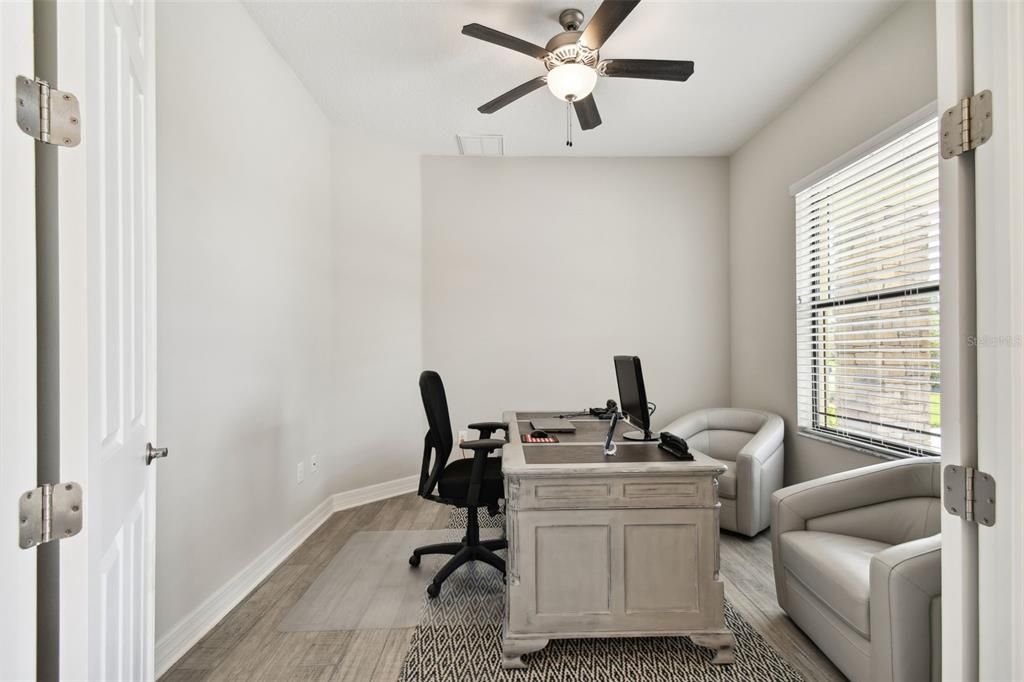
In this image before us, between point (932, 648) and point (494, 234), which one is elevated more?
point (494, 234)

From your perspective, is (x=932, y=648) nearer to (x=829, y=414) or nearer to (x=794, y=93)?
(x=829, y=414)

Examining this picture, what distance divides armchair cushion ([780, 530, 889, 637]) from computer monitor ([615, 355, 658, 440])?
0.75 m

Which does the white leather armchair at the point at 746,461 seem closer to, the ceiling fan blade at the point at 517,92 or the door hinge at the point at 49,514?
the ceiling fan blade at the point at 517,92

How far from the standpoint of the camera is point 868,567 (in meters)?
1.73

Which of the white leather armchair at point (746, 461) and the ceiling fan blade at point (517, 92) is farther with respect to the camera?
the white leather armchair at point (746, 461)

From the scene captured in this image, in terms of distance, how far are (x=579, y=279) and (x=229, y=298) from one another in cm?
288

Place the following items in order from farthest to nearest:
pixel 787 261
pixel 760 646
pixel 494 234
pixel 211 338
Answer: pixel 494 234 < pixel 787 261 < pixel 211 338 < pixel 760 646

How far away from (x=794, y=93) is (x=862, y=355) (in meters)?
1.84

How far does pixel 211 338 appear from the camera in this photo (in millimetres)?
2166

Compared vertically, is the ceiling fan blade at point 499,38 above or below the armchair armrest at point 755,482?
above

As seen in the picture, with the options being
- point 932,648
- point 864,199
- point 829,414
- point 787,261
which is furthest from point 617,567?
point 787,261

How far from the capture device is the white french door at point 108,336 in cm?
85

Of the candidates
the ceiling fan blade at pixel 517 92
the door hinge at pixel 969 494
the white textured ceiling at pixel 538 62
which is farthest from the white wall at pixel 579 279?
the door hinge at pixel 969 494

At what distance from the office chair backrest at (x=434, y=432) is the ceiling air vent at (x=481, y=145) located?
2256mm
